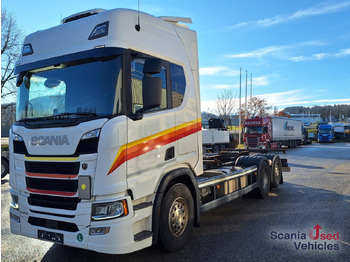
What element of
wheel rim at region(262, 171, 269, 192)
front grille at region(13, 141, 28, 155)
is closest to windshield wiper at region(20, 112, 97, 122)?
front grille at region(13, 141, 28, 155)

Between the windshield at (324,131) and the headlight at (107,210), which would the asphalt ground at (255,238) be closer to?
the headlight at (107,210)

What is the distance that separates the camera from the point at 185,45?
4781 mm

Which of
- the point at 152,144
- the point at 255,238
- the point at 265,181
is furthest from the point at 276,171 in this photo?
the point at 152,144

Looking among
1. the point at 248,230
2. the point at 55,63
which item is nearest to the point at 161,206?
the point at 248,230

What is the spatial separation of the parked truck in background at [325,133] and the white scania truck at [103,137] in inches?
1746

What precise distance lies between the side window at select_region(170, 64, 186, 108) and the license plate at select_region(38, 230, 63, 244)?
2320 millimetres

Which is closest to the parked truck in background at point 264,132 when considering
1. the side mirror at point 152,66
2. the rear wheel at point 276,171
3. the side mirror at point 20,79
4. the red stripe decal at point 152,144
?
the rear wheel at point 276,171

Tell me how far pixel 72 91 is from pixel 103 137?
926 millimetres

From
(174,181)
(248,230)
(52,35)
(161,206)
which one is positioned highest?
(52,35)

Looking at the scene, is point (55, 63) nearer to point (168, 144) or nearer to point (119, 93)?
point (119, 93)

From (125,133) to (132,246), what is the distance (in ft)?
4.35

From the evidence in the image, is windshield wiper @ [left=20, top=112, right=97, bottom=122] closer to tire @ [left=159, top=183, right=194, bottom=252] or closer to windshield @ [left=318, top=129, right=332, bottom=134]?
tire @ [left=159, top=183, right=194, bottom=252]

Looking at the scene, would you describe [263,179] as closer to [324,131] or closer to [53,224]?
[53,224]

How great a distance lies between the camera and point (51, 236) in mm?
3516
